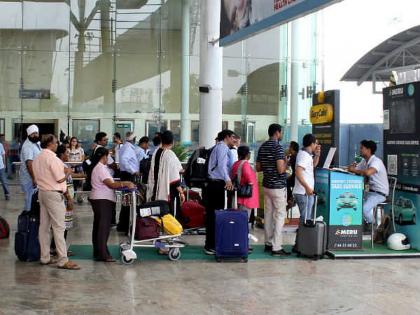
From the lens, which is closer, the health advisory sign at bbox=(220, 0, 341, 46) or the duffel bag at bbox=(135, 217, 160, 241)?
the health advisory sign at bbox=(220, 0, 341, 46)

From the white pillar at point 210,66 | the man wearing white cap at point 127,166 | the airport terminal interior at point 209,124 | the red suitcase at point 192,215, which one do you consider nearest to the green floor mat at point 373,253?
the airport terminal interior at point 209,124

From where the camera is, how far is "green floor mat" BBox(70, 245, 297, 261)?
8.40 m

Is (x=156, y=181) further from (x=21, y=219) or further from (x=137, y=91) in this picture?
(x=137, y=91)

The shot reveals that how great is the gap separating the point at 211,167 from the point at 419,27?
43.4ft

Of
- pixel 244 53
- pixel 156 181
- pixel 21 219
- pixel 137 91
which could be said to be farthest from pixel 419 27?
pixel 21 219

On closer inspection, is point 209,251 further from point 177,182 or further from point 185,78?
point 185,78

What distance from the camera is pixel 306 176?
8.58 metres

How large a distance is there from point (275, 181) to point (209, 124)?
4631mm

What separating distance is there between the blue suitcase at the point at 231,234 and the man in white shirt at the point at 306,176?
0.98 m

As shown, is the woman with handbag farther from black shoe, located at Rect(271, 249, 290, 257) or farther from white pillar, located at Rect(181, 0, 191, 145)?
white pillar, located at Rect(181, 0, 191, 145)

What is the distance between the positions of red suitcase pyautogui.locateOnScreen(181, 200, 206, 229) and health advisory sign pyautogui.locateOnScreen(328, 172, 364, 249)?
203 cm

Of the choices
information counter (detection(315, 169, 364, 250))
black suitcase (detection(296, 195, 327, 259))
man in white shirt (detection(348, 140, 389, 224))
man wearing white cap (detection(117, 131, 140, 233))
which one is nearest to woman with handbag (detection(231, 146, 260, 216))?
black suitcase (detection(296, 195, 327, 259))

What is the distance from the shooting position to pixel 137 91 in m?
21.3

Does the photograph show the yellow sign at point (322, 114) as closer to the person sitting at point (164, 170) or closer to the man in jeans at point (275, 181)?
the man in jeans at point (275, 181)
